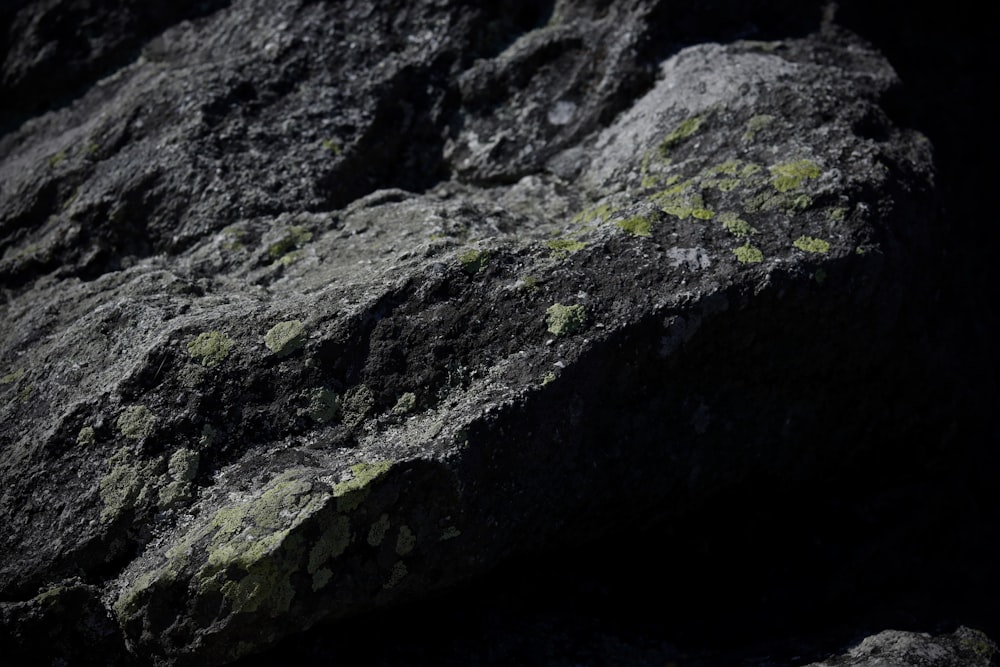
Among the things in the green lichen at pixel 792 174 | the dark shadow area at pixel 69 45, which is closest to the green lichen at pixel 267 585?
the green lichen at pixel 792 174

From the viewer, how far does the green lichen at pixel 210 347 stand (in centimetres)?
418

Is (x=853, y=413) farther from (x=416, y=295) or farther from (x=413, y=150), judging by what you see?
(x=413, y=150)

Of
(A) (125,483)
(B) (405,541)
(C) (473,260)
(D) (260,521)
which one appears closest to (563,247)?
(C) (473,260)

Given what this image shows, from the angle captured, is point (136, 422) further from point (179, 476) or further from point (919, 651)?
point (919, 651)

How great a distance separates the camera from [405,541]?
3.81m

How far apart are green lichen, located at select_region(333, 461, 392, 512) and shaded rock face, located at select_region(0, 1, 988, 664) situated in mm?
23

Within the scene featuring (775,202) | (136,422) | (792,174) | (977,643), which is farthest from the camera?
(792,174)

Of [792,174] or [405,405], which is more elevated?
[792,174]

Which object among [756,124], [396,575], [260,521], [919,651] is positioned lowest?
[919,651]

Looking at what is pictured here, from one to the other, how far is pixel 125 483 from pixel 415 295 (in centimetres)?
158

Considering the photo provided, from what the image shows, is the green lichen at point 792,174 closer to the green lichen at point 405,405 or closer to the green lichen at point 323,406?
the green lichen at point 405,405

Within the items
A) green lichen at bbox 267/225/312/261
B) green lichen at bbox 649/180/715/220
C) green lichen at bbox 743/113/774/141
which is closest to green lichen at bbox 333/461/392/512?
green lichen at bbox 267/225/312/261

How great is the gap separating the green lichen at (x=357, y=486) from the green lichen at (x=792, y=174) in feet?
8.67

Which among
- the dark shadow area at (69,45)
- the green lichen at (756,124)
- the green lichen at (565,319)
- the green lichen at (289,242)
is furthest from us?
the dark shadow area at (69,45)
